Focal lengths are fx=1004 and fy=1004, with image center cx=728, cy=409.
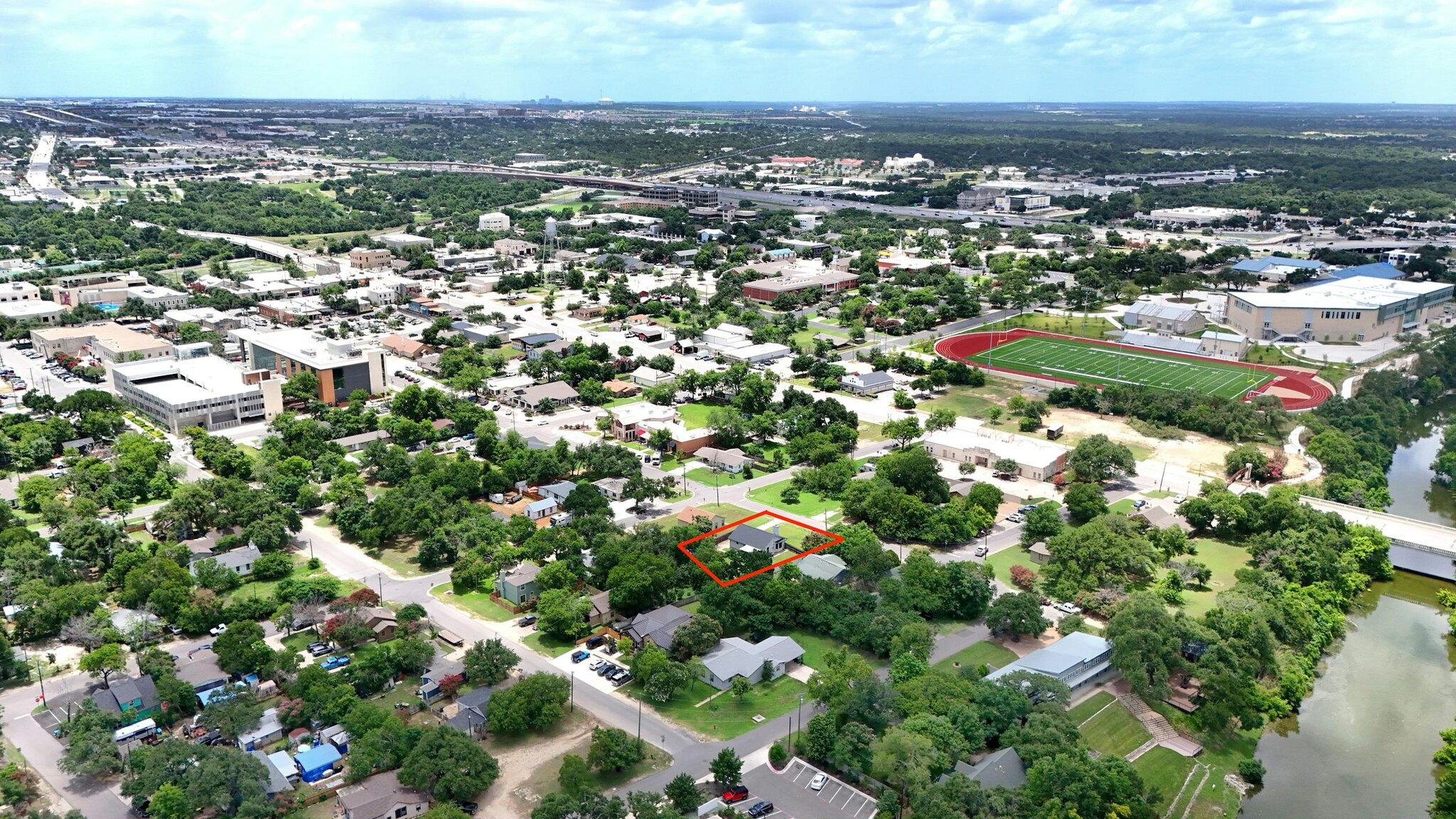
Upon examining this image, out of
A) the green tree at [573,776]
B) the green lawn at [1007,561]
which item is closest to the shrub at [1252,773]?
the green lawn at [1007,561]

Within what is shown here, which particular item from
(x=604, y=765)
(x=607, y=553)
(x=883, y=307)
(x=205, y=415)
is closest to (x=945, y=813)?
→ (x=604, y=765)

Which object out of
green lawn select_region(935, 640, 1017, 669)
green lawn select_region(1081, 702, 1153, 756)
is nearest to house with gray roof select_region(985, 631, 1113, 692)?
green lawn select_region(935, 640, 1017, 669)

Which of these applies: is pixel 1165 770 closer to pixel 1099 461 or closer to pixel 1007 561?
pixel 1007 561

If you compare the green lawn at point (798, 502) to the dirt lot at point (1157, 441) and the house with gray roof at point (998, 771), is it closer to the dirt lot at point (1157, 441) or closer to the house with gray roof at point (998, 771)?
the dirt lot at point (1157, 441)

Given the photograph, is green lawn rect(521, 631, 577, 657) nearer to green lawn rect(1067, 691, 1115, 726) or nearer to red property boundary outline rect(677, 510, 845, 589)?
red property boundary outline rect(677, 510, 845, 589)

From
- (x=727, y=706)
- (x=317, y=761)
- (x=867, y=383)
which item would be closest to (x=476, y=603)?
(x=317, y=761)

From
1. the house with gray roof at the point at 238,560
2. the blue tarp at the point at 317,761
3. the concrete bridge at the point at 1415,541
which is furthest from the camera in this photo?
the concrete bridge at the point at 1415,541
